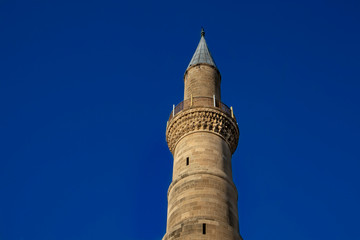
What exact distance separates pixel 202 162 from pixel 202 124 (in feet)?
5.54

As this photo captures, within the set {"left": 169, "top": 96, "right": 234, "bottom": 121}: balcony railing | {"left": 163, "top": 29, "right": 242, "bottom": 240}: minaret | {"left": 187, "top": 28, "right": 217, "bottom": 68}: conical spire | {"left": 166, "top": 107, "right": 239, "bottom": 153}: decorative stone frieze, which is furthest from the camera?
{"left": 187, "top": 28, "right": 217, "bottom": 68}: conical spire

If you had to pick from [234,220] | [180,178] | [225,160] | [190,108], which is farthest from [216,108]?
[234,220]

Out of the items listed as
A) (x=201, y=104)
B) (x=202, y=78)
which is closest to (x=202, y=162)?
(x=201, y=104)

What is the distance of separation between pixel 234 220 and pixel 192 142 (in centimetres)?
300

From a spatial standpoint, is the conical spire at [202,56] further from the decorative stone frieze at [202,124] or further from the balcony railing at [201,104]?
the decorative stone frieze at [202,124]

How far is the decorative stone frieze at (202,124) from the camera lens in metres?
16.0

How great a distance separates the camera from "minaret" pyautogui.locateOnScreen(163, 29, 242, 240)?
13148 millimetres

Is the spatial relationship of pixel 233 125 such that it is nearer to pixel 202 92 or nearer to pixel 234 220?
pixel 202 92

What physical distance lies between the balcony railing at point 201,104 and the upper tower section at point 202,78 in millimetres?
393

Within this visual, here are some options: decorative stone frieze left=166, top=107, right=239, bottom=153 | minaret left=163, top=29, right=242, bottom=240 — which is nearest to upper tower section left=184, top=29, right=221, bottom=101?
minaret left=163, top=29, right=242, bottom=240

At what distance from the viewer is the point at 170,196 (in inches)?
580

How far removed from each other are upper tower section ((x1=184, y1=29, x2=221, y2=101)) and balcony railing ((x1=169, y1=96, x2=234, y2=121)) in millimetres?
393

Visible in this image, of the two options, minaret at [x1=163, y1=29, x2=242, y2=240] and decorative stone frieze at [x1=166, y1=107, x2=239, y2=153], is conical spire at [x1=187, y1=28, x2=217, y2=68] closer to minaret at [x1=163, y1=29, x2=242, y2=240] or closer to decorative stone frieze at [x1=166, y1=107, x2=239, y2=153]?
minaret at [x1=163, y1=29, x2=242, y2=240]

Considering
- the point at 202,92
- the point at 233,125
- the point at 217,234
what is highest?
the point at 202,92
